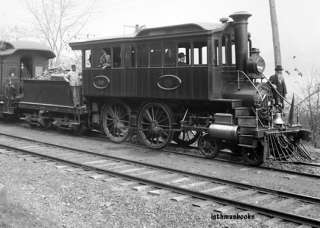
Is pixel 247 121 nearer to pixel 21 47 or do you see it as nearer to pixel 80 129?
pixel 80 129

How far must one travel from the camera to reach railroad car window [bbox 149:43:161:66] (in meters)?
11.1

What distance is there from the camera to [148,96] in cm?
1145

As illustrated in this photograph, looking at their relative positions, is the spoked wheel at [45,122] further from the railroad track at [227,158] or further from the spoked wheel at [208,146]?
the spoked wheel at [208,146]

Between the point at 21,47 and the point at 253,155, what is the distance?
11.4 metres

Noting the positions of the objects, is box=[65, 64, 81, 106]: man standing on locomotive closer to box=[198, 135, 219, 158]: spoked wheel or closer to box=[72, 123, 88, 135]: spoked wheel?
box=[72, 123, 88, 135]: spoked wheel

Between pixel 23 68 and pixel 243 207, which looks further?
pixel 23 68

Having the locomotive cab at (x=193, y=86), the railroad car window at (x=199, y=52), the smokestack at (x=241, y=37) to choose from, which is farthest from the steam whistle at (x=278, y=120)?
the railroad car window at (x=199, y=52)

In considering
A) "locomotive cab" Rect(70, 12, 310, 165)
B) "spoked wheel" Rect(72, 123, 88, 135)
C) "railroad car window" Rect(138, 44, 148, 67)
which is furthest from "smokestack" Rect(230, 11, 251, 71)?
"spoked wheel" Rect(72, 123, 88, 135)

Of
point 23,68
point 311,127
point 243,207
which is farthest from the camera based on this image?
point 23,68

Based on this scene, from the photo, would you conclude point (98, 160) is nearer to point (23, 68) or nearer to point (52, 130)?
point (52, 130)

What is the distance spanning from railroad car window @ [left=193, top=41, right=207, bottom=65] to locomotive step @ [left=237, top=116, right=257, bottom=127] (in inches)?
69.0

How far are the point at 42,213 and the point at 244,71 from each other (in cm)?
623

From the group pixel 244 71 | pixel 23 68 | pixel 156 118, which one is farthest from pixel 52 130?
pixel 244 71

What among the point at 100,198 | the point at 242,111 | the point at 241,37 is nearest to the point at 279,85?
the point at 242,111
